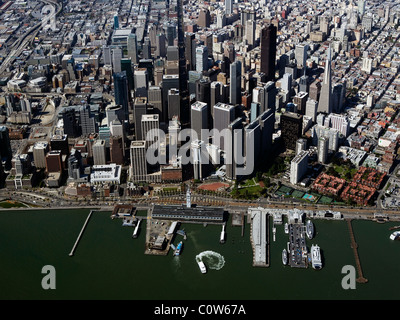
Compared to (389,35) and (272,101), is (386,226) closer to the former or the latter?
(272,101)

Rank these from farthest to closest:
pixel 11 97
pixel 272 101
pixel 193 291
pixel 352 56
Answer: pixel 352 56 < pixel 11 97 < pixel 272 101 < pixel 193 291

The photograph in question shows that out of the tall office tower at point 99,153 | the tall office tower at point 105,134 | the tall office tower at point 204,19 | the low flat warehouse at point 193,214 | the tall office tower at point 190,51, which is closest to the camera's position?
the low flat warehouse at point 193,214

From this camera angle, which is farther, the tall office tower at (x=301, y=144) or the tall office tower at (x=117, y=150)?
the tall office tower at (x=117, y=150)

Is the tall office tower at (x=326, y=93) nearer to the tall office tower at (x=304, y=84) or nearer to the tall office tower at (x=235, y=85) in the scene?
the tall office tower at (x=304, y=84)

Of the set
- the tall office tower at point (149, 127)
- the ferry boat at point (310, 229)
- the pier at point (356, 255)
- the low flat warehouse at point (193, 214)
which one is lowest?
the pier at point (356, 255)

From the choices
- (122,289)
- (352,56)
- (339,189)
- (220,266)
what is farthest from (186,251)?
(352,56)

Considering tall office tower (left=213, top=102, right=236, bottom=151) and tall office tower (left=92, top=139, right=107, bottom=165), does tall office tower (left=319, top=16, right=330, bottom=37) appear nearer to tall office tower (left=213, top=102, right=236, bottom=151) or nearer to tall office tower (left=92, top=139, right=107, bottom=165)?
tall office tower (left=213, top=102, right=236, bottom=151)

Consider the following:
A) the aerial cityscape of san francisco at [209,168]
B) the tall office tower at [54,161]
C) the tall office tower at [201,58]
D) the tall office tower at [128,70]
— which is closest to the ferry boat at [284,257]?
the aerial cityscape of san francisco at [209,168]
